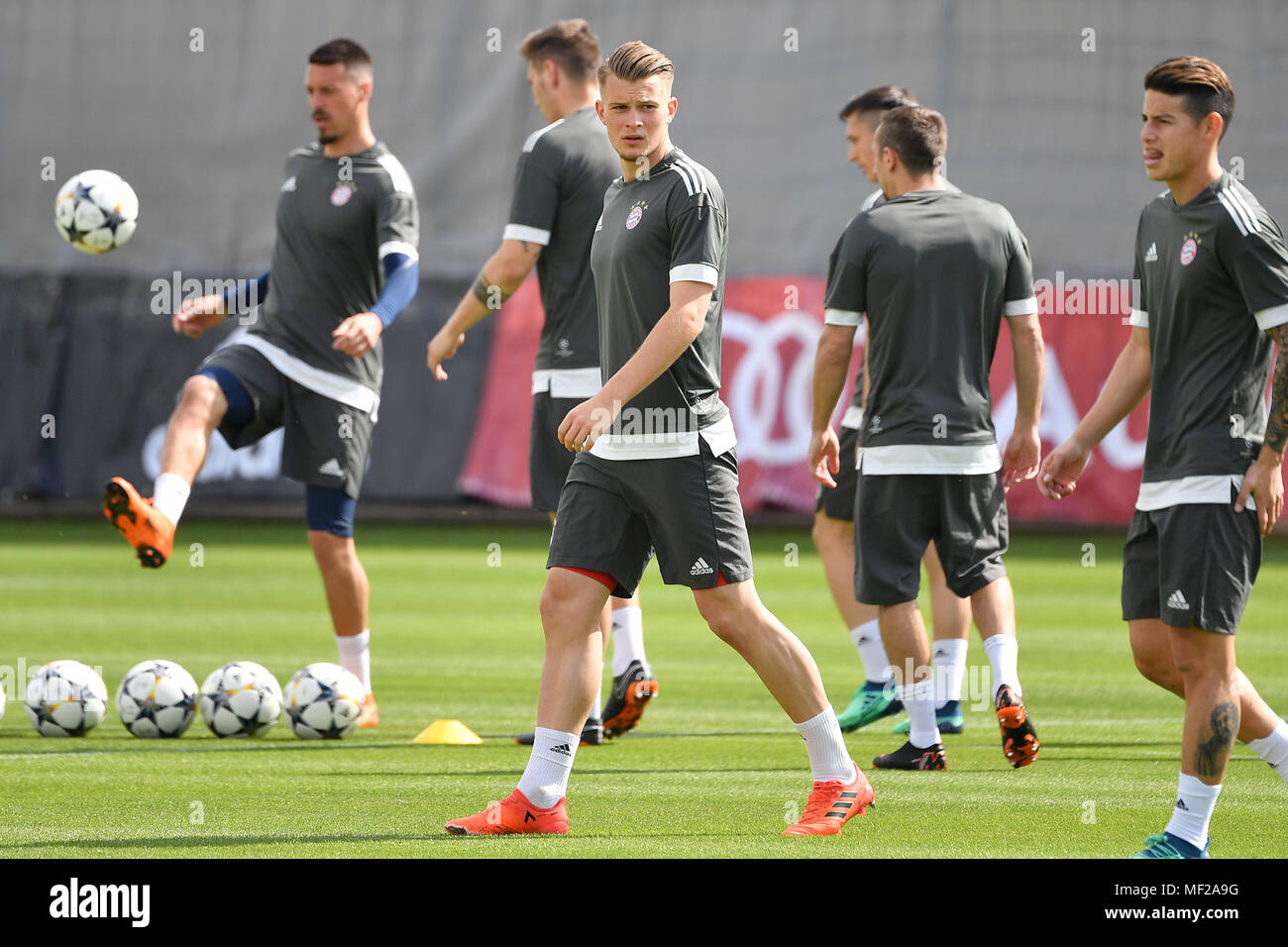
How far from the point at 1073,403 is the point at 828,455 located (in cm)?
1523

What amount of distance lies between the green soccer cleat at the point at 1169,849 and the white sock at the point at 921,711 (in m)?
1.97

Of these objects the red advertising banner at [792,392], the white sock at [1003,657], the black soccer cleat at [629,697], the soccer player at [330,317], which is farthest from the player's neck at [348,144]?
the red advertising banner at [792,392]

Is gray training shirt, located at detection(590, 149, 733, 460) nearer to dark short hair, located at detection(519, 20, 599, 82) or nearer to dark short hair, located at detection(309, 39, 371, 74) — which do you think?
dark short hair, located at detection(519, 20, 599, 82)

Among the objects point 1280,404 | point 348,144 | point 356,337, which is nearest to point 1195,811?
point 1280,404

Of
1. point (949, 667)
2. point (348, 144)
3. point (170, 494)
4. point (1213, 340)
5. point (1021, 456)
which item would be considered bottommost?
point (949, 667)

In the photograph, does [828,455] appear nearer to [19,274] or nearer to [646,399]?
[646,399]

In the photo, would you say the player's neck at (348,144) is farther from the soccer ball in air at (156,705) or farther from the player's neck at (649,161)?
the player's neck at (649,161)

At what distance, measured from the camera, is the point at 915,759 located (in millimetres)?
7262

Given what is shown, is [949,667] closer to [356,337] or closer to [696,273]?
[356,337]

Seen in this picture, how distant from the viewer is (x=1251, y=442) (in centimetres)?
529

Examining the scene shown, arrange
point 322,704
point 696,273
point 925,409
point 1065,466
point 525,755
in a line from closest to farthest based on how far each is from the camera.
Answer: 1. point 696,273
2. point 1065,466
3. point 925,409
4. point 525,755
5. point 322,704

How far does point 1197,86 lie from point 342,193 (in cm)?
462

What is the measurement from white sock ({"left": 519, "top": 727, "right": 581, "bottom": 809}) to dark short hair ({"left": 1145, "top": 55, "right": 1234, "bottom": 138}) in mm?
2712

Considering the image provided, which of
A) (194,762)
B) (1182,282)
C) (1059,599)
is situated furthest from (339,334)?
(1059,599)
